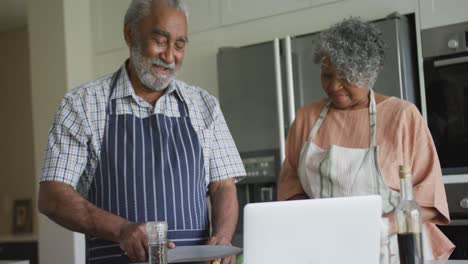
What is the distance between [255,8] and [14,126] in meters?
2.49

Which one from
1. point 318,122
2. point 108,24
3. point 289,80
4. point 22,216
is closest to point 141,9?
point 318,122

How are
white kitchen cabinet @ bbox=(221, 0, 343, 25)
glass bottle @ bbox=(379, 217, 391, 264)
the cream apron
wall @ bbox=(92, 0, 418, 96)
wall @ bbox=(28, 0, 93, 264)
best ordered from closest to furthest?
glass bottle @ bbox=(379, 217, 391, 264)
the cream apron
wall @ bbox=(92, 0, 418, 96)
white kitchen cabinet @ bbox=(221, 0, 343, 25)
wall @ bbox=(28, 0, 93, 264)

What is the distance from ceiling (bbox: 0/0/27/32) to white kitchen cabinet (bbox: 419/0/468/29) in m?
2.54

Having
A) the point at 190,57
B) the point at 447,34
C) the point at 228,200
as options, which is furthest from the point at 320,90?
the point at 228,200

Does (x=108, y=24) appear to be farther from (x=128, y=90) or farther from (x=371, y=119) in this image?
(x=371, y=119)

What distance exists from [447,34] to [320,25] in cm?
55

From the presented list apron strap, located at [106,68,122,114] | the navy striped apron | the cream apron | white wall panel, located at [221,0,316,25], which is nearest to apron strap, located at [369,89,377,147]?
the cream apron

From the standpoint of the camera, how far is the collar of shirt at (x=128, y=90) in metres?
1.53

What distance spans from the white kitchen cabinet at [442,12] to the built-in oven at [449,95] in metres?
0.03

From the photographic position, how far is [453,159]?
7.58ft

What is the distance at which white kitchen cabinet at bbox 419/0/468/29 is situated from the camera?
7.55 feet

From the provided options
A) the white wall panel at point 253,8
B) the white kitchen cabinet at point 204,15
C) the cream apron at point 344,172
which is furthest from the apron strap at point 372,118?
the white kitchen cabinet at point 204,15

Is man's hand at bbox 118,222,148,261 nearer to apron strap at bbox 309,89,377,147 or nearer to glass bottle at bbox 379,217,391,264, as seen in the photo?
glass bottle at bbox 379,217,391,264

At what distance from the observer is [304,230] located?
3.12ft
